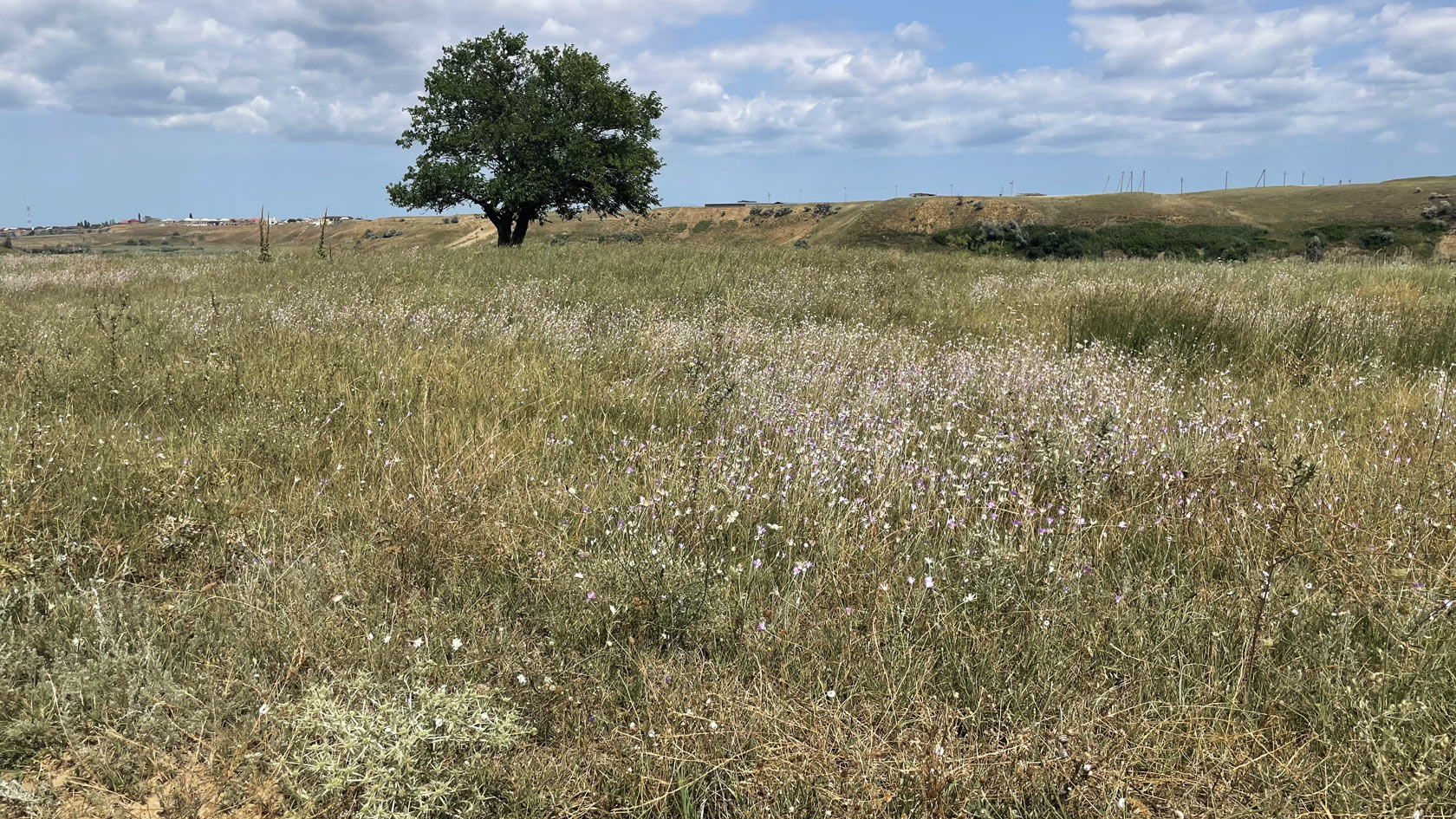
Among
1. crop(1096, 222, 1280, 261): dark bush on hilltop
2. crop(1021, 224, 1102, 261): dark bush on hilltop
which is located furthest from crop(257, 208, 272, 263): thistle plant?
crop(1096, 222, 1280, 261): dark bush on hilltop

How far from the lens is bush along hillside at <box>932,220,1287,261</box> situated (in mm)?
54094

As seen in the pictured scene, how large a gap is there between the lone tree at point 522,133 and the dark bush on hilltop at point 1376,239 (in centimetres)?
5841

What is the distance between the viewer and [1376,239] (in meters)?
56.8

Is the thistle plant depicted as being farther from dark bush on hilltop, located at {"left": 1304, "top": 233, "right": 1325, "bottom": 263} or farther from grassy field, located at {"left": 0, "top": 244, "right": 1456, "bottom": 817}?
dark bush on hilltop, located at {"left": 1304, "top": 233, "right": 1325, "bottom": 263}

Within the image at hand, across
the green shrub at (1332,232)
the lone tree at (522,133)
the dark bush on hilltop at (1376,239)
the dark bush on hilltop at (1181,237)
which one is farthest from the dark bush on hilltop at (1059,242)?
the lone tree at (522,133)

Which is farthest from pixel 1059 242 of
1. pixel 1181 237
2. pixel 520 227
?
pixel 520 227

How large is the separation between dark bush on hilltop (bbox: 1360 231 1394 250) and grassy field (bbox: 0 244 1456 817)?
2657 inches

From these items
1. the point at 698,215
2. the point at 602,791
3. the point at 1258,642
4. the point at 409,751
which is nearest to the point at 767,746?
the point at 602,791

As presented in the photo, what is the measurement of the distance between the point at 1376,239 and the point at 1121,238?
18221 mm

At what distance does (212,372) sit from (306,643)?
3.68 metres

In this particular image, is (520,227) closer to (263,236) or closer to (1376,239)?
(263,236)

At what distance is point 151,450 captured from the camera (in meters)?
3.85

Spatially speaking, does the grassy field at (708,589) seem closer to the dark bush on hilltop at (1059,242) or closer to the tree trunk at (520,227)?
the tree trunk at (520,227)

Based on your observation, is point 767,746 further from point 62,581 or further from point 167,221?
point 167,221
